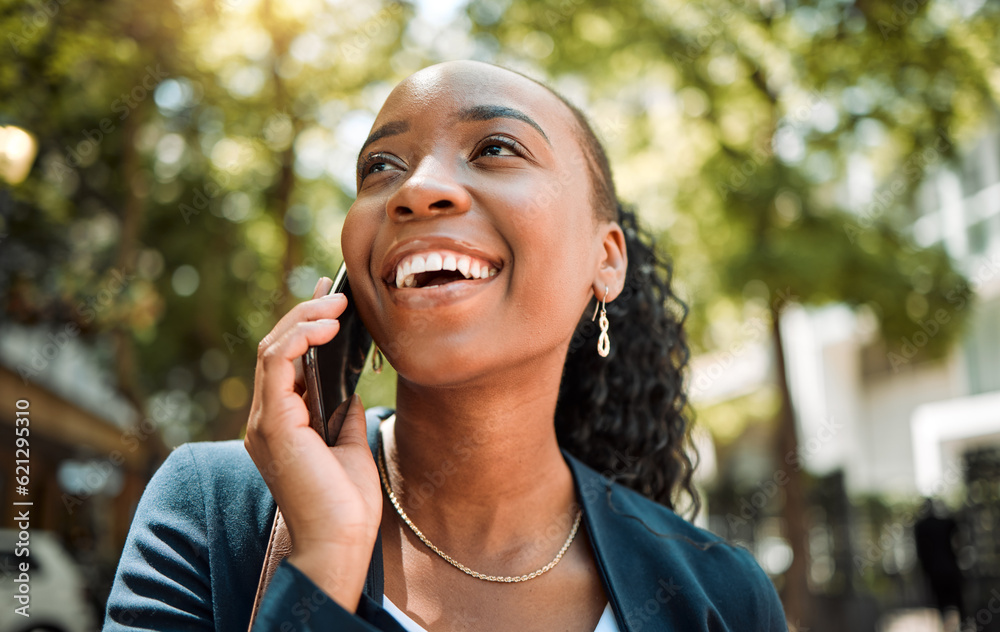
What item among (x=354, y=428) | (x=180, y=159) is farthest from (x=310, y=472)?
(x=180, y=159)

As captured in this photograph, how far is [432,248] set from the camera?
197cm

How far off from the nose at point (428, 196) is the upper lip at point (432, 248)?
0.20 feet

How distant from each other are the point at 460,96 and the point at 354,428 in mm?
858

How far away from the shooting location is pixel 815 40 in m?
9.99

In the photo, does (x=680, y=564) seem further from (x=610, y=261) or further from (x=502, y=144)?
(x=502, y=144)

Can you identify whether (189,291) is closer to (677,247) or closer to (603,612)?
(677,247)

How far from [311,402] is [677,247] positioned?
9.65 metres

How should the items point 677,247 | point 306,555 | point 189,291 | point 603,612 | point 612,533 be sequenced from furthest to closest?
point 189,291
point 677,247
point 612,533
point 603,612
point 306,555

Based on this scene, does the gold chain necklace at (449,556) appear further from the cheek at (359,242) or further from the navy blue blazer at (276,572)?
the cheek at (359,242)

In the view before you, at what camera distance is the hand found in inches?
67.3

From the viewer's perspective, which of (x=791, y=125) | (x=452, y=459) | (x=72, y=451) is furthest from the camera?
(x=72, y=451)

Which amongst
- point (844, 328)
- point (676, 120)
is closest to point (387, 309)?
point (676, 120)

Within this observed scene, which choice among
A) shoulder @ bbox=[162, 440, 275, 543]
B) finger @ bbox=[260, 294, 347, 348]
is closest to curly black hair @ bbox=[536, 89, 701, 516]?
finger @ bbox=[260, 294, 347, 348]

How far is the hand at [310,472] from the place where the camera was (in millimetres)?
1710
